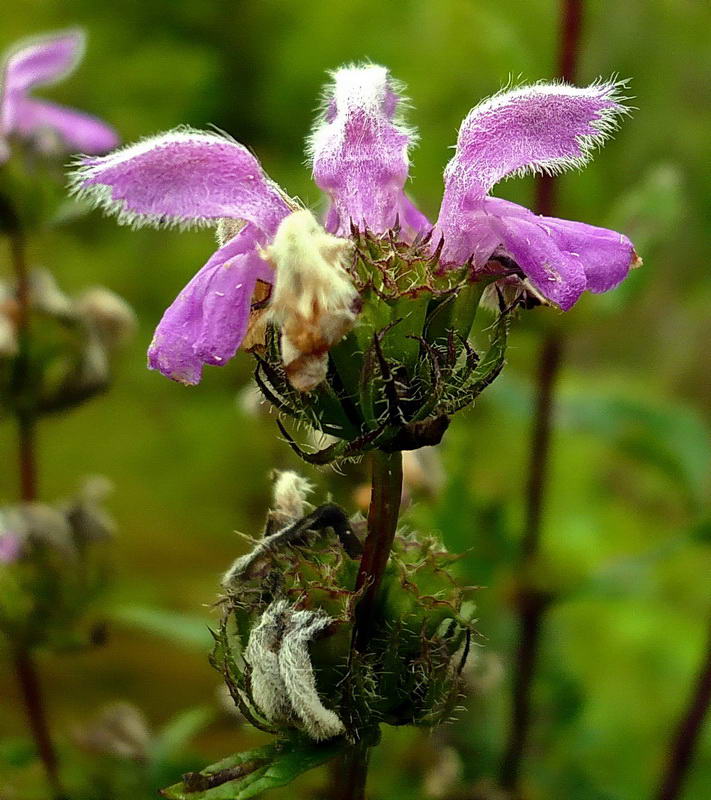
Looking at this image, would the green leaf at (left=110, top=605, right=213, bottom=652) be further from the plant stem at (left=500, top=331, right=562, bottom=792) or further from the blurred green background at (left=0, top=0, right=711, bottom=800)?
the plant stem at (left=500, top=331, right=562, bottom=792)

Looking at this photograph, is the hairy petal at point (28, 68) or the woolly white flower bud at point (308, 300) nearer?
the woolly white flower bud at point (308, 300)

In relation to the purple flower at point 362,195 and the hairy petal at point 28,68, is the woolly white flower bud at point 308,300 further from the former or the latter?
the hairy petal at point 28,68

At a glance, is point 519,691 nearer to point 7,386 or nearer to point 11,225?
point 7,386

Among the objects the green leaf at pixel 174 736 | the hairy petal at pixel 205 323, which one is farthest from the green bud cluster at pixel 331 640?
the green leaf at pixel 174 736

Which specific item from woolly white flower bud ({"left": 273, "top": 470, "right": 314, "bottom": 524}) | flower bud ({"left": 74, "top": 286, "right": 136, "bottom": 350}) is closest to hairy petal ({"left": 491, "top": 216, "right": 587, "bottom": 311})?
woolly white flower bud ({"left": 273, "top": 470, "right": 314, "bottom": 524})

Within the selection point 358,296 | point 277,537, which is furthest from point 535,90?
point 277,537

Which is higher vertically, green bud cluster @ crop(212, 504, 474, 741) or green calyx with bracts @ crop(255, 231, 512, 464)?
green calyx with bracts @ crop(255, 231, 512, 464)
